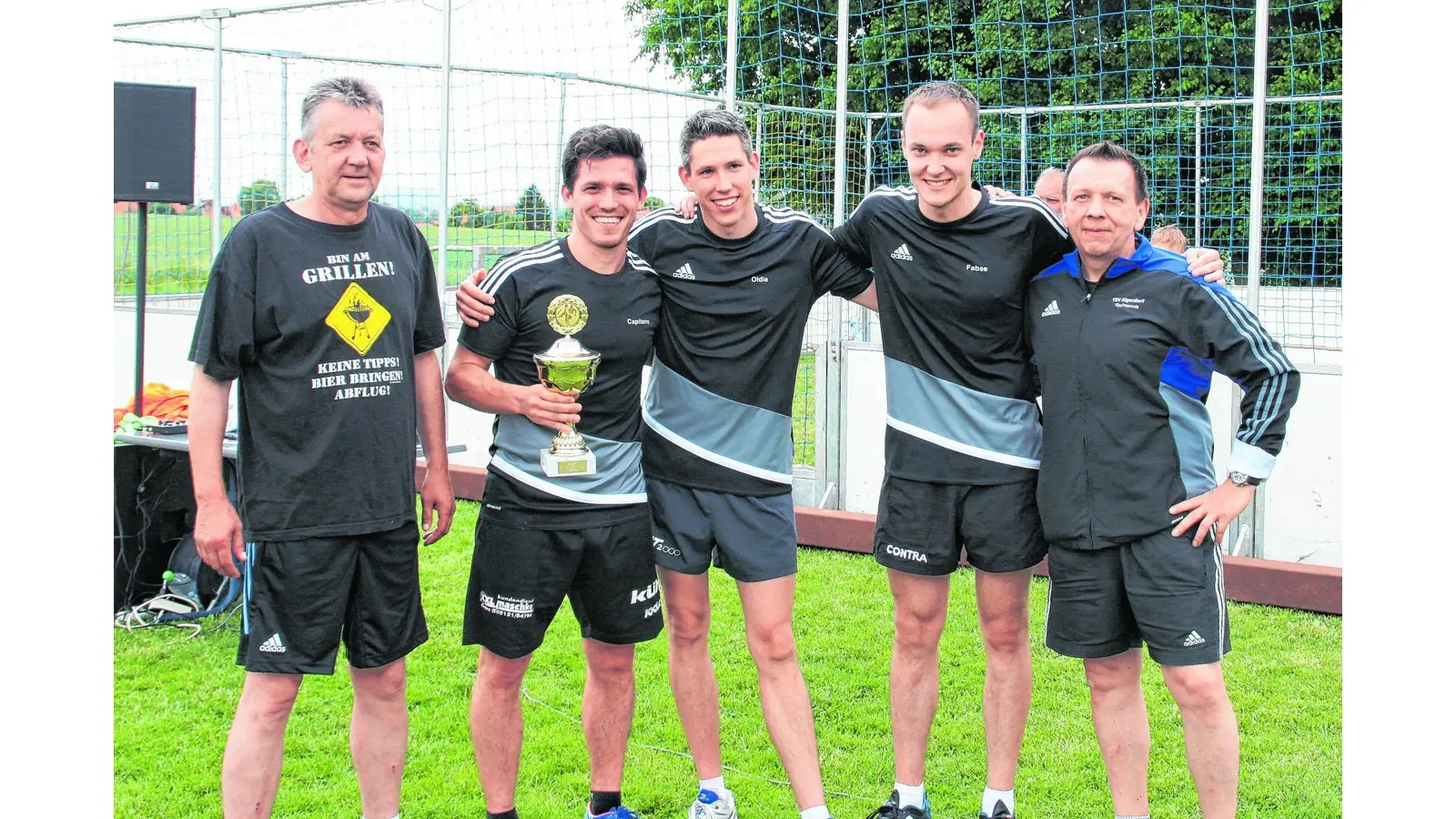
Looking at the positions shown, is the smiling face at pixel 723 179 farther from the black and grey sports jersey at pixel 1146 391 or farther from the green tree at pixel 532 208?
the green tree at pixel 532 208

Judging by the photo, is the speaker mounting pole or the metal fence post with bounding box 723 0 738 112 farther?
the speaker mounting pole

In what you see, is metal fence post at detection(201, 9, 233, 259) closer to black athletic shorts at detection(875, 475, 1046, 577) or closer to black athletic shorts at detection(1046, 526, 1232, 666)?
black athletic shorts at detection(875, 475, 1046, 577)

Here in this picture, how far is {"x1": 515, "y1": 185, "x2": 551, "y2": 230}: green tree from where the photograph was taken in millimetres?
9227

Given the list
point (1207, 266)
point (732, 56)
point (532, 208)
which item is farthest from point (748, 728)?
point (532, 208)

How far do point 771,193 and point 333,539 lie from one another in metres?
7.79

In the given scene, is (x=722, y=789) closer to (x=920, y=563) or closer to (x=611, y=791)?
(x=611, y=791)

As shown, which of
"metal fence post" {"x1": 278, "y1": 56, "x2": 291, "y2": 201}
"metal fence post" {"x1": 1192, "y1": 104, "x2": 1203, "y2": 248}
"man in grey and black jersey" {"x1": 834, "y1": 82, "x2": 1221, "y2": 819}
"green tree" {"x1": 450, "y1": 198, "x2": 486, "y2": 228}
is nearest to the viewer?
"man in grey and black jersey" {"x1": 834, "y1": 82, "x2": 1221, "y2": 819}

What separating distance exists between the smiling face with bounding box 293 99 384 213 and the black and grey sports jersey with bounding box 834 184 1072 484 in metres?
1.61

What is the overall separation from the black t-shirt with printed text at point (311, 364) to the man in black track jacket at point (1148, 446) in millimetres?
1902

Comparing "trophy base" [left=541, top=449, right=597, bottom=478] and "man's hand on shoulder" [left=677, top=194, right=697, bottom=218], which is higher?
"man's hand on shoulder" [left=677, top=194, right=697, bottom=218]

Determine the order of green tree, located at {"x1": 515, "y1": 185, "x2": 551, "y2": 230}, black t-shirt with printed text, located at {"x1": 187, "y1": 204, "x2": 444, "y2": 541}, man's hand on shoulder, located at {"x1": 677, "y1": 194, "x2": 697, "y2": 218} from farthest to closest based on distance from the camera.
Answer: green tree, located at {"x1": 515, "y1": 185, "x2": 551, "y2": 230} < man's hand on shoulder, located at {"x1": 677, "y1": 194, "x2": 697, "y2": 218} < black t-shirt with printed text, located at {"x1": 187, "y1": 204, "x2": 444, "y2": 541}

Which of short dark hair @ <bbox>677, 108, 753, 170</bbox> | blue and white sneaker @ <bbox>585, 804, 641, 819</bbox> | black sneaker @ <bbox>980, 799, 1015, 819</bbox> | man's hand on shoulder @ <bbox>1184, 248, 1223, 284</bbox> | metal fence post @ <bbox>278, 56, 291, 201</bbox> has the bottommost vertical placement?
blue and white sneaker @ <bbox>585, 804, 641, 819</bbox>

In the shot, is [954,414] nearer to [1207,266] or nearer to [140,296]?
[1207,266]

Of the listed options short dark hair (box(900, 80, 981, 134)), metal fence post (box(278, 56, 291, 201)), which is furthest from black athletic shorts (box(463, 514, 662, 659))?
metal fence post (box(278, 56, 291, 201))
